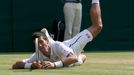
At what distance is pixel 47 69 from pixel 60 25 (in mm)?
5383

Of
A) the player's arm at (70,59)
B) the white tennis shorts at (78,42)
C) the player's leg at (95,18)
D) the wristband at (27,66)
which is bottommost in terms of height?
the wristband at (27,66)

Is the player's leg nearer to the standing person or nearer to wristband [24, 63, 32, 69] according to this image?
wristband [24, 63, 32, 69]

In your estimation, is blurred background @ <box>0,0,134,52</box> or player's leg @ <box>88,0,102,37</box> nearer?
player's leg @ <box>88,0,102,37</box>

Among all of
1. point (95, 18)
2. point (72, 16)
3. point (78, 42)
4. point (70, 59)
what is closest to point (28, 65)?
point (70, 59)

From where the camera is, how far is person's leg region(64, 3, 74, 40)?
470 inches

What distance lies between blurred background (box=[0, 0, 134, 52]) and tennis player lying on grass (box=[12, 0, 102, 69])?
5.36 metres

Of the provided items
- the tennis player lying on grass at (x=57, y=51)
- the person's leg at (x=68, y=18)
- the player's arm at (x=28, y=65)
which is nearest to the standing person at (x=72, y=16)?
the person's leg at (x=68, y=18)

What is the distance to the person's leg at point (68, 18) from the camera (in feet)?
39.2

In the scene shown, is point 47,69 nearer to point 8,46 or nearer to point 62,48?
point 62,48

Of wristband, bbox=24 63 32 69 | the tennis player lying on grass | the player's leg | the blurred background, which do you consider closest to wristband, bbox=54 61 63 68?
the tennis player lying on grass

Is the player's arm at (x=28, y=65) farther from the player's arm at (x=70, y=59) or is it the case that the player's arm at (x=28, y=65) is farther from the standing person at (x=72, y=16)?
the standing person at (x=72, y=16)

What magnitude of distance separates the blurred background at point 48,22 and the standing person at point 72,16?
1.52 m

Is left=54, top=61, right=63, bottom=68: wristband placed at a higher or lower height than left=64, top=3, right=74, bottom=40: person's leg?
lower

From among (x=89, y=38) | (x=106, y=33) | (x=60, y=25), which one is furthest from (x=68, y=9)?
(x=89, y=38)
